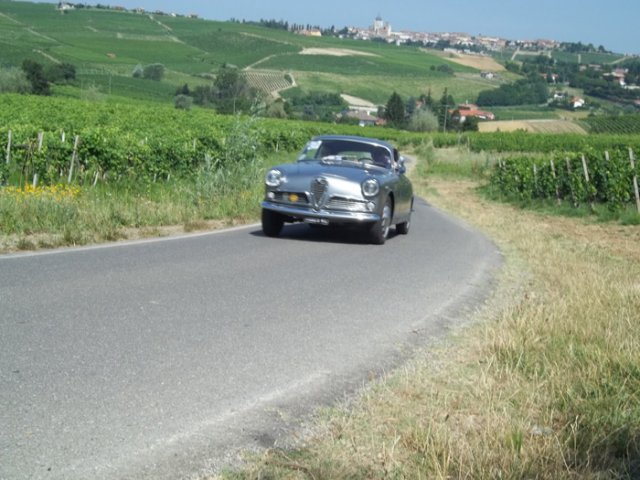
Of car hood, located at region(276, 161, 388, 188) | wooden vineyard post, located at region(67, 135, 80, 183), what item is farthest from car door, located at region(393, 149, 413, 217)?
wooden vineyard post, located at region(67, 135, 80, 183)

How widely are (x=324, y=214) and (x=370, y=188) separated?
756 millimetres

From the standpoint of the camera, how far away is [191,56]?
415 feet

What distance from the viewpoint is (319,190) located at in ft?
44.8

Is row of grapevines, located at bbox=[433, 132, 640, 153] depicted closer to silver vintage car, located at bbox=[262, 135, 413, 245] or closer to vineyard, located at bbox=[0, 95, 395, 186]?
vineyard, located at bbox=[0, 95, 395, 186]

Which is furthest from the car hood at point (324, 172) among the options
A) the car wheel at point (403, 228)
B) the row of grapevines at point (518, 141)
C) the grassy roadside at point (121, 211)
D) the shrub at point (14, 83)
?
the shrub at point (14, 83)

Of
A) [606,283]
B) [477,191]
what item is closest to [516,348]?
[606,283]

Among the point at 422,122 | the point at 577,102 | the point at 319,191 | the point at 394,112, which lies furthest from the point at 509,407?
the point at 577,102

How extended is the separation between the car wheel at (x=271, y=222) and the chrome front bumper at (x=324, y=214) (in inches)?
10.4

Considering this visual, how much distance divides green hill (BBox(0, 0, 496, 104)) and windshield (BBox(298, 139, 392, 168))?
74116 millimetres

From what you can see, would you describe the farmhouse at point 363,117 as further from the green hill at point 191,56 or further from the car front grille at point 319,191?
the car front grille at point 319,191

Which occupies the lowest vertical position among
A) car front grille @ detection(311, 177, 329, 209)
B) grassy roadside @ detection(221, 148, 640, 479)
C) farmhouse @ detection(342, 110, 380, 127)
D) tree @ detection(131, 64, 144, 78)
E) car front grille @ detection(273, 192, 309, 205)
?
farmhouse @ detection(342, 110, 380, 127)

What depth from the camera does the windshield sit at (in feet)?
50.9

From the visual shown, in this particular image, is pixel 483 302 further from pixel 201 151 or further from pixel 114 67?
pixel 114 67

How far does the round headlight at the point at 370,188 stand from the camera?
13.7m
